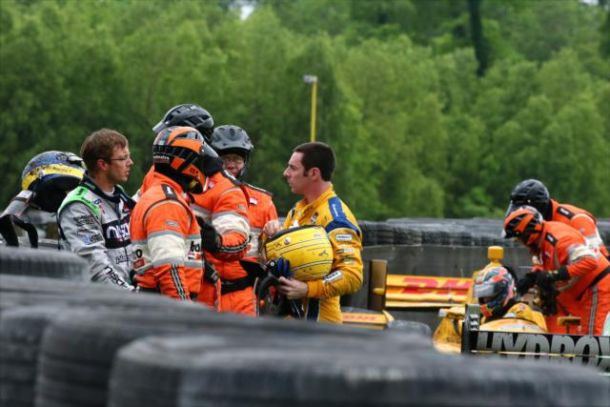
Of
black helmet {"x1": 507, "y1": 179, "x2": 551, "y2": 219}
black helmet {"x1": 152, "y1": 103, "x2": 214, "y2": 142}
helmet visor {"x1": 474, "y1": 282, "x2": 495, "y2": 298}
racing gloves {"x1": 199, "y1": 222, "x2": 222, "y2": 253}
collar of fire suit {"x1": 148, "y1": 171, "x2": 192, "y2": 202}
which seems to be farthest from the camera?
black helmet {"x1": 507, "y1": 179, "x2": 551, "y2": 219}

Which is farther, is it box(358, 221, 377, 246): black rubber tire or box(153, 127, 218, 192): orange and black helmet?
box(358, 221, 377, 246): black rubber tire

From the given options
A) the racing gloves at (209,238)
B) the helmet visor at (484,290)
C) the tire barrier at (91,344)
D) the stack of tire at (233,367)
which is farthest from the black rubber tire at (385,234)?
the tire barrier at (91,344)

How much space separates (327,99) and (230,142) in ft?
218

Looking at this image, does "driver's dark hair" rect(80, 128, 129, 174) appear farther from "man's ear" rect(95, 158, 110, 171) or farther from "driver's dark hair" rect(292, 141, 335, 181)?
"driver's dark hair" rect(292, 141, 335, 181)

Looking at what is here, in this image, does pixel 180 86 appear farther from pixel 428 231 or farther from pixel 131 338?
pixel 131 338

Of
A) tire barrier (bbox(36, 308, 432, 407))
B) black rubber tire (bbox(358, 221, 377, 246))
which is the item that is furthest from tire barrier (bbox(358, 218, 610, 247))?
tire barrier (bbox(36, 308, 432, 407))

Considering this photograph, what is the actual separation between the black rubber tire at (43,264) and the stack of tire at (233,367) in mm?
1078

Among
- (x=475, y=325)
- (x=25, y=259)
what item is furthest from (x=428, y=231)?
(x=25, y=259)

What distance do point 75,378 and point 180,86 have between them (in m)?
65.7

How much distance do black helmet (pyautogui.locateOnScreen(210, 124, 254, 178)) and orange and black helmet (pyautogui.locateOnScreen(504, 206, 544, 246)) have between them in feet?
16.2

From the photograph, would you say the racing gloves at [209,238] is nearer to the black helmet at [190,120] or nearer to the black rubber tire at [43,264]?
the black helmet at [190,120]

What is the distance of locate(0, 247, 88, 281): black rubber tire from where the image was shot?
609 cm

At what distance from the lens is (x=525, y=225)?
1448 cm

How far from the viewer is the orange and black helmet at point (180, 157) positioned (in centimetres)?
816
